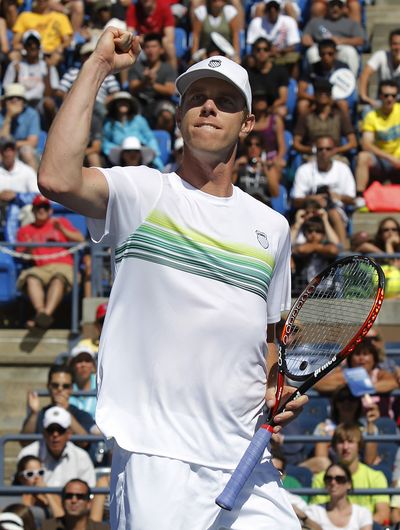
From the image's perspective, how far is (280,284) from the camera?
4.73 m

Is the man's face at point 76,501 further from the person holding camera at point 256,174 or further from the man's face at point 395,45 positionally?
the man's face at point 395,45

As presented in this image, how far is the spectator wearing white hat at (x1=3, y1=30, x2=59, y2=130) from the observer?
1509cm

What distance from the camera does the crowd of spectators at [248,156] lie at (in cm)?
920

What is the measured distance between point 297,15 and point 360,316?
1168 cm

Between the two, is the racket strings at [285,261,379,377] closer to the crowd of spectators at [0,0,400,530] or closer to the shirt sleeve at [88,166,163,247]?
the shirt sleeve at [88,166,163,247]

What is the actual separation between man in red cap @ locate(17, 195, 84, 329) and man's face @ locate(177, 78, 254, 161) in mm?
7482

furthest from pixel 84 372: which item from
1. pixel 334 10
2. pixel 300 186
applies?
pixel 334 10

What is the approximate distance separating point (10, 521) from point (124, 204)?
14.4ft

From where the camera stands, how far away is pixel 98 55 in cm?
414

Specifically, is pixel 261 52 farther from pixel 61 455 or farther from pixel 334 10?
pixel 61 455

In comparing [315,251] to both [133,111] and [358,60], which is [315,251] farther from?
[358,60]

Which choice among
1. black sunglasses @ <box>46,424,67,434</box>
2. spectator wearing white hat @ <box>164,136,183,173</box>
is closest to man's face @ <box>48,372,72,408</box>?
black sunglasses @ <box>46,424,67,434</box>

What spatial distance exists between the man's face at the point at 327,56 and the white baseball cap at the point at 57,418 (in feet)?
21.8

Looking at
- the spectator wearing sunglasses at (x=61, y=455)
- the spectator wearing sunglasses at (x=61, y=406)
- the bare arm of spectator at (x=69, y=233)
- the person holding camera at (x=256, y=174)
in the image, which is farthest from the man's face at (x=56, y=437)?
the person holding camera at (x=256, y=174)
